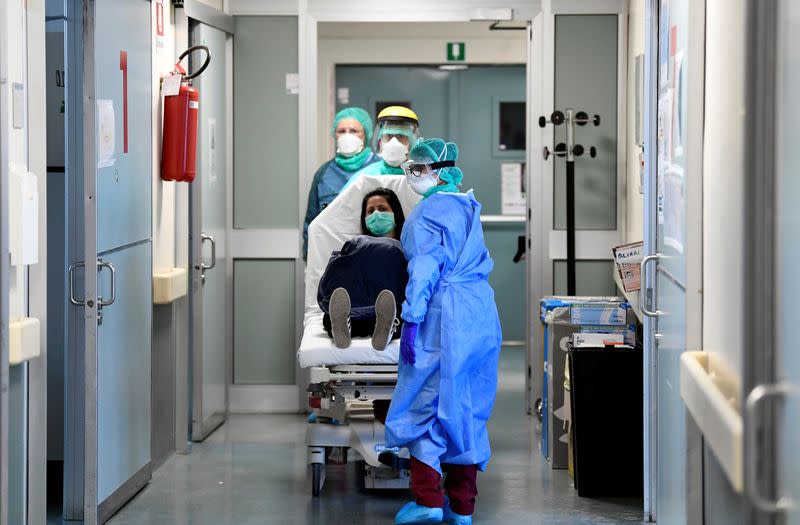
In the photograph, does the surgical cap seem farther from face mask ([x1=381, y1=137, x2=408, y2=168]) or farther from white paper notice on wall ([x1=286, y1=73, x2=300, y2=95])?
white paper notice on wall ([x1=286, y1=73, x2=300, y2=95])

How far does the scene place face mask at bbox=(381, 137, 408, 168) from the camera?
5859mm

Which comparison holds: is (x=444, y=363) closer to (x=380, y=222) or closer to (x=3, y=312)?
(x=380, y=222)

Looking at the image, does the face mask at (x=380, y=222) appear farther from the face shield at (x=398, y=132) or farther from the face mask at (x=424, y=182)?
the face shield at (x=398, y=132)

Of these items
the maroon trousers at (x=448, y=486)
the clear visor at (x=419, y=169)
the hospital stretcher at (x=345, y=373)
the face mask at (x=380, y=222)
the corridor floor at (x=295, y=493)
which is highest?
the clear visor at (x=419, y=169)

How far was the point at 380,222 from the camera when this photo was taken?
5160 millimetres

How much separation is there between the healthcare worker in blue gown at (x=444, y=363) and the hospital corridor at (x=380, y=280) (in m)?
0.01

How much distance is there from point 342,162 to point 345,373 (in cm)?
195

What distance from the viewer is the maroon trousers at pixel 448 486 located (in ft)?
14.7

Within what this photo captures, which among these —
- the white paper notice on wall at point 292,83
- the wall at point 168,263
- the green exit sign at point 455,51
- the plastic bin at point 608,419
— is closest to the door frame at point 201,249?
the wall at point 168,263

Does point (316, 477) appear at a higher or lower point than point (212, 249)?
lower

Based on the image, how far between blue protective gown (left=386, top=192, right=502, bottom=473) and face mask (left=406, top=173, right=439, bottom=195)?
12 centimetres

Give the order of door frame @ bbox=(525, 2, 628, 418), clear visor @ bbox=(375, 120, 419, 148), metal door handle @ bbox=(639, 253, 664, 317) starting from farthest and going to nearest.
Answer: door frame @ bbox=(525, 2, 628, 418) → clear visor @ bbox=(375, 120, 419, 148) → metal door handle @ bbox=(639, 253, 664, 317)

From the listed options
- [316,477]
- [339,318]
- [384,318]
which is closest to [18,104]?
[339,318]

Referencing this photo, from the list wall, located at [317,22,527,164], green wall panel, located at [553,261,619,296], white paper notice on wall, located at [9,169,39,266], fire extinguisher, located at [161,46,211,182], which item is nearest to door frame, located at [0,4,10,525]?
white paper notice on wall, located at [9,169,39,266]
